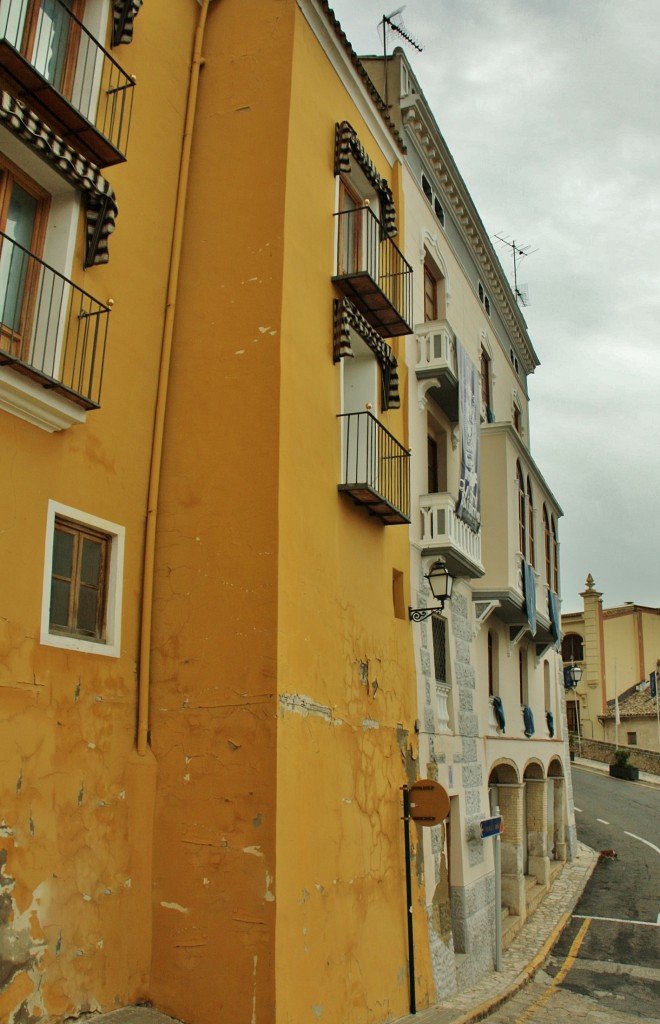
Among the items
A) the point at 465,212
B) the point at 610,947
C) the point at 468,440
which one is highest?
the point at 465,212

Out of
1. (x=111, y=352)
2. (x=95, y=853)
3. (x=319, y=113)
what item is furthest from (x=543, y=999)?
(x=319, y=113)

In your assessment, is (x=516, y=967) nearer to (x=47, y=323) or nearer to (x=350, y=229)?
(x=350, y=229)

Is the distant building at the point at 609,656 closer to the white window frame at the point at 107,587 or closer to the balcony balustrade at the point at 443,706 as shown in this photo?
the balcony balustrade at the point at 443,706

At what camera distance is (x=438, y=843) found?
12.9m

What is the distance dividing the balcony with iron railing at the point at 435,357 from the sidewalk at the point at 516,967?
352 inches

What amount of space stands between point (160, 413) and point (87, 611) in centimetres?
224

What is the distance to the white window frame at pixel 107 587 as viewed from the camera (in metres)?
7.65

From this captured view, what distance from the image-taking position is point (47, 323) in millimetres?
7891

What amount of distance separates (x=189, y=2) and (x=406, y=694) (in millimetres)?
8959

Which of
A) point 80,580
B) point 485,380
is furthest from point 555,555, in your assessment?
point 80,580

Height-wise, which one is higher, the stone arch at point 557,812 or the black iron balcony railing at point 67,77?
the black iron balcony railing at point 67,77

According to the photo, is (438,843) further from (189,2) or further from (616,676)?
(616,676)

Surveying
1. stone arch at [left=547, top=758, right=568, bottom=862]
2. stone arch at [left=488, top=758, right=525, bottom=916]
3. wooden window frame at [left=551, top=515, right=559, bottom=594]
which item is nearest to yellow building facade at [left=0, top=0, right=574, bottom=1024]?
stone arch at [left=488, top=758, right=525, bottom=916]

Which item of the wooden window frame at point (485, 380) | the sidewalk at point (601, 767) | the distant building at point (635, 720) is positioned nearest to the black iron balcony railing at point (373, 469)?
the wooden window frame at point (485, 380)
